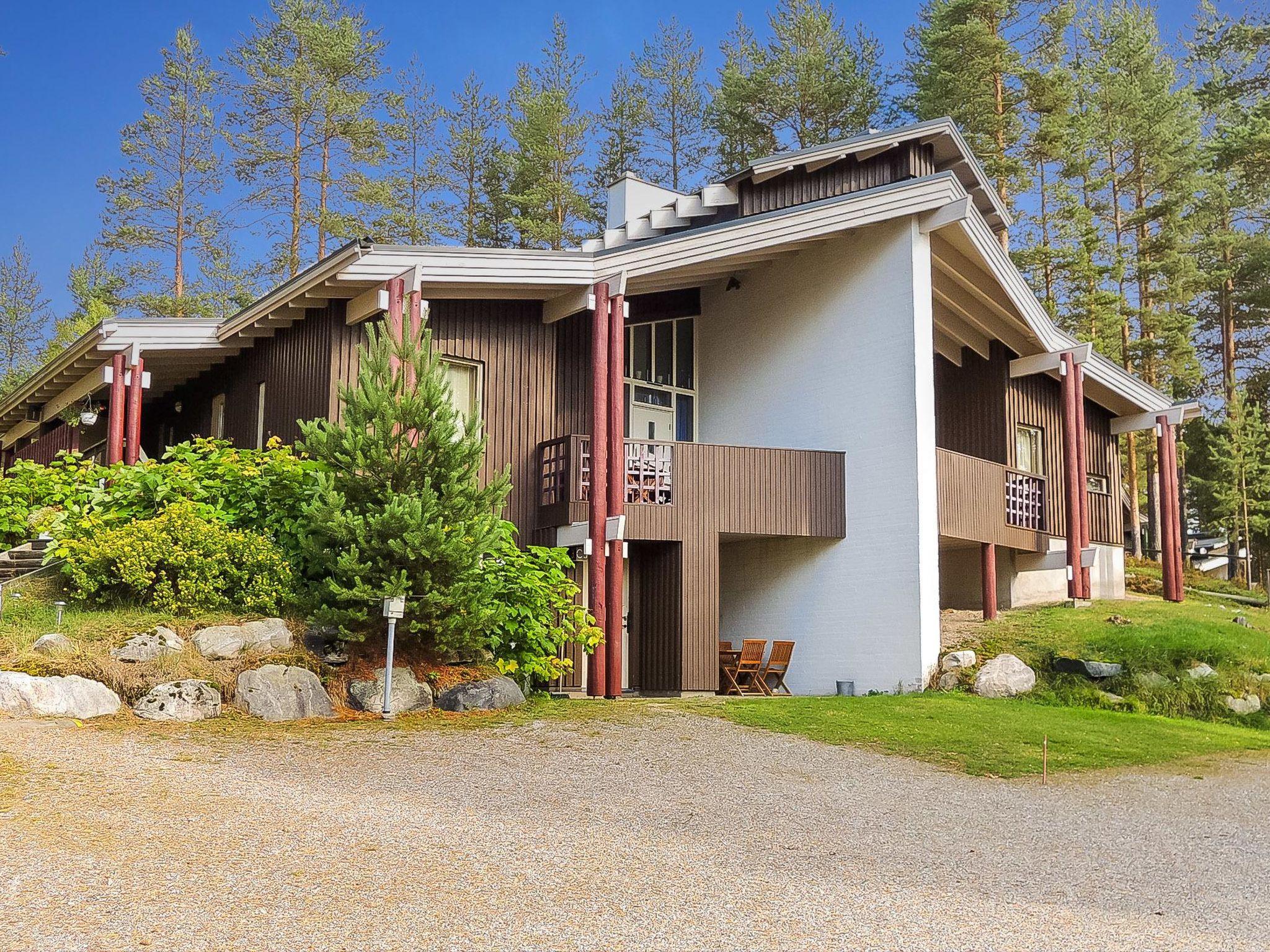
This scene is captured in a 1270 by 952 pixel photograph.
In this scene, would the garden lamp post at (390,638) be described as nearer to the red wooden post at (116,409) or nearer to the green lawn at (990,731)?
the green lawn at (990,731)

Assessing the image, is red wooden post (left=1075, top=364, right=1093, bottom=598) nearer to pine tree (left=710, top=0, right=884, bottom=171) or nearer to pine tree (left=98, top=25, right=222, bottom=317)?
pine tree (left=710, top=0, right=884, bottom=171)

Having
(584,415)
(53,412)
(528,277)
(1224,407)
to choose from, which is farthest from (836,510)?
(1224,407)

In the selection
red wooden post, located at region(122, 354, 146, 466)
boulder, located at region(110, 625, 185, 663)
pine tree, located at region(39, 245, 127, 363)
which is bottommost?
boulder, located at region(110, 625, 185, 663)

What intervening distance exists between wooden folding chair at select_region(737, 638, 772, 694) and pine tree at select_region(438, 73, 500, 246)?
2411 cm

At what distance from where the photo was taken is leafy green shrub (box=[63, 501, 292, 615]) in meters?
11.3

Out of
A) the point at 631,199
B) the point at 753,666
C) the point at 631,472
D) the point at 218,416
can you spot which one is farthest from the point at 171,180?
the point at 753,666

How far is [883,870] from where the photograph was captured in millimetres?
6316

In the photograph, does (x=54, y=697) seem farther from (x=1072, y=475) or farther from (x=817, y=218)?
(x=1072, y=475)

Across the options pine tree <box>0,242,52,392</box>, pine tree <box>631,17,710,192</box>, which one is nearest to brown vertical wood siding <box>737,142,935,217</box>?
pine tree <box>631,17,710,192</box>

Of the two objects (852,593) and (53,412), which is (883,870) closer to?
(852,593)

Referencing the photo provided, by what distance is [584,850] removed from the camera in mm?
6473

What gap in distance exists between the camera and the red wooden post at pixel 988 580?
1711 cm

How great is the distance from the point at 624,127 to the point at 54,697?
31.0 meters

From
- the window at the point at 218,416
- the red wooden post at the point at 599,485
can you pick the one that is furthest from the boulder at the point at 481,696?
the window at the point at 218,416
